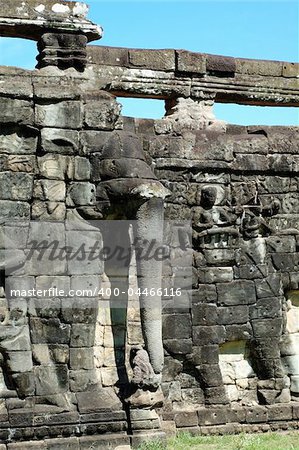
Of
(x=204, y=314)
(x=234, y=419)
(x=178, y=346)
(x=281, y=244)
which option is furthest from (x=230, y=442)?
(x=281, y=244)

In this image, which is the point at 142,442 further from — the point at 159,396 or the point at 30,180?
the point at 30,180

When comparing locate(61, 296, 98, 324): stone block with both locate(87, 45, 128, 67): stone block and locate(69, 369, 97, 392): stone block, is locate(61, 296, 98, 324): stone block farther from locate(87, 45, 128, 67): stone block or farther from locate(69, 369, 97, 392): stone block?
locate(87, 45, 128, 67): stone block

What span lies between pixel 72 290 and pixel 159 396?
1536mm

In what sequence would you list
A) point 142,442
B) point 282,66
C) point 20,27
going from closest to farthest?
1. point 142,442
2. point 20,27
3. point 282,66

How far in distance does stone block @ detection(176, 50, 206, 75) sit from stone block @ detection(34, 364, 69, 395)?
18.2 feet

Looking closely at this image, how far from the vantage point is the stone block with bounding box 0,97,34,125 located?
10.1 m

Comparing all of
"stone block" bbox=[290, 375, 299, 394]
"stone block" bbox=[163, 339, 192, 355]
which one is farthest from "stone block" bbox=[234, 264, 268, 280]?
"stone block" bbox=[290, 375, 299, 394]

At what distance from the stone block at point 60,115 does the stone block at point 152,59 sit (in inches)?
135

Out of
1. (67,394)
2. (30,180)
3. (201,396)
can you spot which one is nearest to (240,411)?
(201,396)

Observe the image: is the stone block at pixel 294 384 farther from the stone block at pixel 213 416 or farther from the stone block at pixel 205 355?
the stone block at pixel 205 355

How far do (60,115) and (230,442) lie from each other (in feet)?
14.0

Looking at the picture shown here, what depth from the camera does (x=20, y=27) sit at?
1124 centimetres

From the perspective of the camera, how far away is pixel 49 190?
34.2 feet

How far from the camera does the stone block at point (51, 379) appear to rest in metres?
10.1
